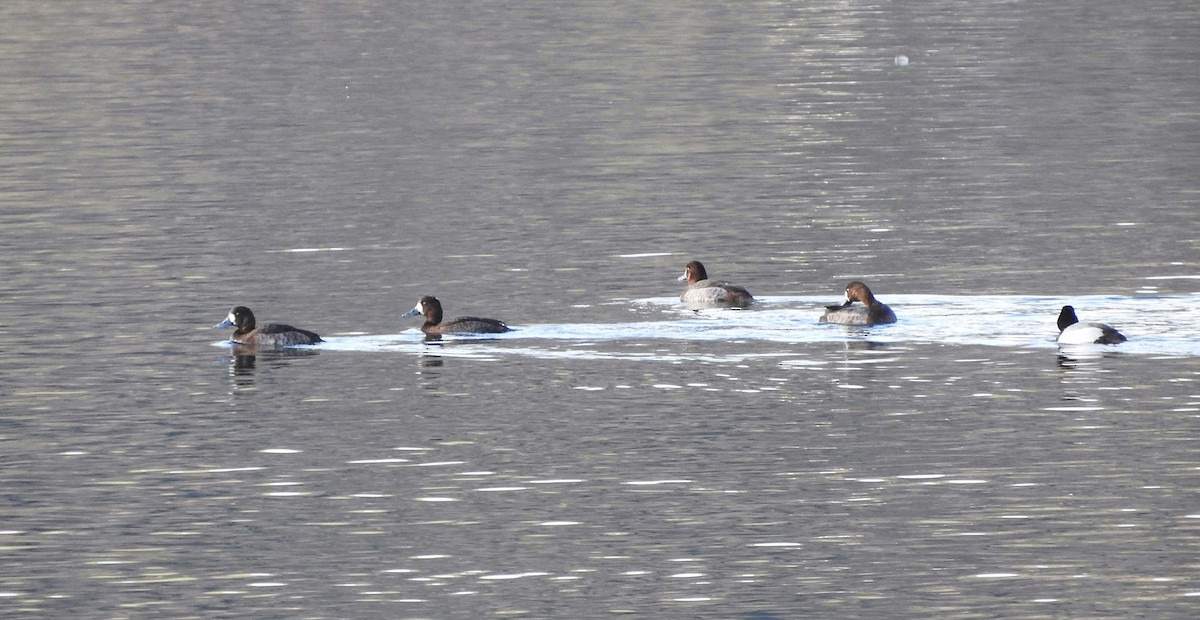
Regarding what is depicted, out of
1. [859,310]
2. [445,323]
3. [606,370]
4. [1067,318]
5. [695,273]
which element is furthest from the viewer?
[695,273]

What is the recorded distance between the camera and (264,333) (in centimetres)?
2441

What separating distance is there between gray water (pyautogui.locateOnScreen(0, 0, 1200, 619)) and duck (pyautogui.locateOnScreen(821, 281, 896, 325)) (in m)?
0.24

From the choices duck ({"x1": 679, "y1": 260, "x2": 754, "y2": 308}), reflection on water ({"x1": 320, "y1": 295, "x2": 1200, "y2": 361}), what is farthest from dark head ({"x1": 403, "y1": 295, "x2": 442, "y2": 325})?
duck ({"x1": 679, "y1": 260, "x2": 754, "y2": 308})

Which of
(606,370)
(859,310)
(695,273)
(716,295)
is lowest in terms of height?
(606,370)

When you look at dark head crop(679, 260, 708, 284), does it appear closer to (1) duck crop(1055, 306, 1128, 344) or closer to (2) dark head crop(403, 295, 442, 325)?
(2) dark head crop(403, 295, 442, 325)

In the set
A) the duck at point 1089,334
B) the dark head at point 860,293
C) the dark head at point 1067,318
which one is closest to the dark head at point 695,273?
the dark head at point 860,293

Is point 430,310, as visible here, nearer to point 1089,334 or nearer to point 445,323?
point 445,323

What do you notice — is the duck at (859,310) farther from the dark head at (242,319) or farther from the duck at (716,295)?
the dark head at (242,319)

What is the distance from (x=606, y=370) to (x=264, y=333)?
3.93m

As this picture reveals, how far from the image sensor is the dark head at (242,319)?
24.8 metres

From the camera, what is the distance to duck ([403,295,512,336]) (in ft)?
80.4

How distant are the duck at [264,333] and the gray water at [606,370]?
172 mm

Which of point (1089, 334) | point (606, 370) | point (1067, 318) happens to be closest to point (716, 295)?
point (606, 370)

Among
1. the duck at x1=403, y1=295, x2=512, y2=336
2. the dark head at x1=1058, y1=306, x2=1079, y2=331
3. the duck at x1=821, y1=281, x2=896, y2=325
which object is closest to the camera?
the dark head at x1=1058, y1=306, x2=1079, y2=331
